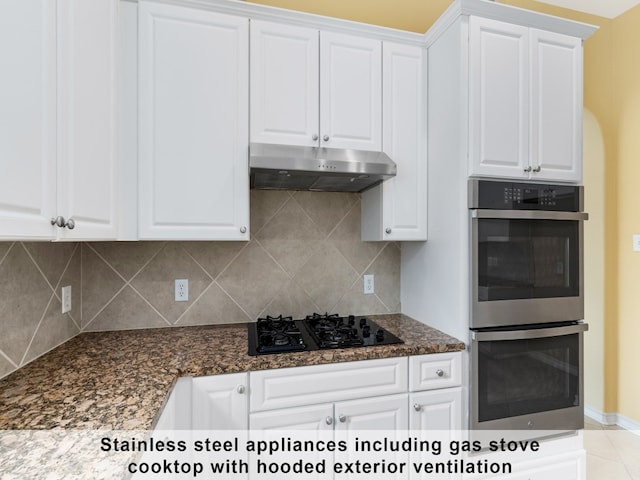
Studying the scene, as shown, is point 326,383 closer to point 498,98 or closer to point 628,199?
point 498,98

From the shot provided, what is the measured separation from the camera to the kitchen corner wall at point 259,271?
182 centimetres

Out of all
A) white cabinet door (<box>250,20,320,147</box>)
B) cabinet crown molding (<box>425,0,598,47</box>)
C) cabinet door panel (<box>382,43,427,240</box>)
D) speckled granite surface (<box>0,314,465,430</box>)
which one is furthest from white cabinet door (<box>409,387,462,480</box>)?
cabinet crown molding (<box>425,0,598,47</box>)

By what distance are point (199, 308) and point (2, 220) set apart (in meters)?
1.20

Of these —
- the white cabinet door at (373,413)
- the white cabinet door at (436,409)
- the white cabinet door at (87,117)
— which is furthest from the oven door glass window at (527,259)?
the white cabinet door at (87,117)

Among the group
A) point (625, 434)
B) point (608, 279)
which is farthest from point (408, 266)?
point (625, 434)

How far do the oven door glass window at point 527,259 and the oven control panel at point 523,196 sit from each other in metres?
0.07

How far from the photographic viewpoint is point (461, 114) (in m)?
1.65

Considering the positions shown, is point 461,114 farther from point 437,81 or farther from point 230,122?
point 230,122

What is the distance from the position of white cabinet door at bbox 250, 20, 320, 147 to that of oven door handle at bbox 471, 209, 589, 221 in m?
0.84

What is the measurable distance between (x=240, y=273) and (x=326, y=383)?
80cm

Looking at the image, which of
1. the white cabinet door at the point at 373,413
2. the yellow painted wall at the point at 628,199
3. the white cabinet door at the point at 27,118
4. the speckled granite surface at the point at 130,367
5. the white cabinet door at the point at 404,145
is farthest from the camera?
the yellow painted wall at the point at 628,199

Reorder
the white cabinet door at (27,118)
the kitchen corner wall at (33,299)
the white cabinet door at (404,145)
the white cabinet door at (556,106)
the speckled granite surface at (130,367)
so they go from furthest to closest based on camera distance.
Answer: the white cabinet door at (404,145) → the white cabinet door at (556,106) → the kitchen corner wall at (33,299) → the speckled granite surface at (130,367) → the white cabinet door at (27,118)

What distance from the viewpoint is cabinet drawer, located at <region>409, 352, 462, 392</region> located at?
62.3 inches

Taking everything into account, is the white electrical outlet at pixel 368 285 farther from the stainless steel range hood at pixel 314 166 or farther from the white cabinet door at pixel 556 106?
the white cabinet door at pixel 556 106
